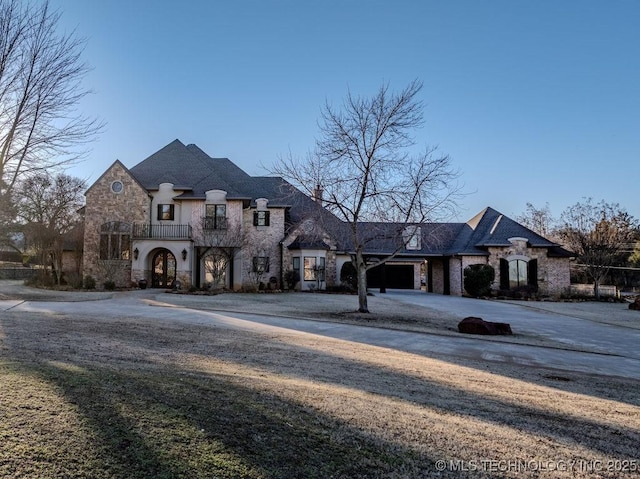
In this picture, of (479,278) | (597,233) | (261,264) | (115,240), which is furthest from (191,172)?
(597,233)

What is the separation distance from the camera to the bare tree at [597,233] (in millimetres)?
25000

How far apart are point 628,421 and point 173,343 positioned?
7.05m

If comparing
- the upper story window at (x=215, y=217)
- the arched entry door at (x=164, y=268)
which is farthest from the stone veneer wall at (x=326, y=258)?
the arched entry door at (x=164, y=268)

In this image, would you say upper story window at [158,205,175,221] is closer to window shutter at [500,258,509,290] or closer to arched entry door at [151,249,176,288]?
arched entry door at [151,249,176,288]

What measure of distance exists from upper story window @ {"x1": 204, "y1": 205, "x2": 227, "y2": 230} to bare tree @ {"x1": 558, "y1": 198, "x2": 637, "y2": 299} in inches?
924

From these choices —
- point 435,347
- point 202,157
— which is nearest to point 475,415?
point 435,347

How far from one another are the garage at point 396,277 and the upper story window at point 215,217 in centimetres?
1453

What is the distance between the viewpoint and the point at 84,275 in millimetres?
24953

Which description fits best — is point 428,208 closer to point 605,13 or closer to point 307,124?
point 307,124

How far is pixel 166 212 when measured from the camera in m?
26.5

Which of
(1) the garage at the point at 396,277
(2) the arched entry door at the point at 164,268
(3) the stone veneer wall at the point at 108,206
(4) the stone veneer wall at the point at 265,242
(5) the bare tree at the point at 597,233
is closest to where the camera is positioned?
(5) the bare tree at the point at 597,233

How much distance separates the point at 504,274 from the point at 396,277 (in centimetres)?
1117

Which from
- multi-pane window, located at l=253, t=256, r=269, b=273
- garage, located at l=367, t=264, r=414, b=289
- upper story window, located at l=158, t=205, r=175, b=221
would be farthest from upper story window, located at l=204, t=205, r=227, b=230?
garage, located at l=367, t=264, r=414, b=289

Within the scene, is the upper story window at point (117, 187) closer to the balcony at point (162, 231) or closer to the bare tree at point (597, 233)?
the balcony at point (162, 231)
